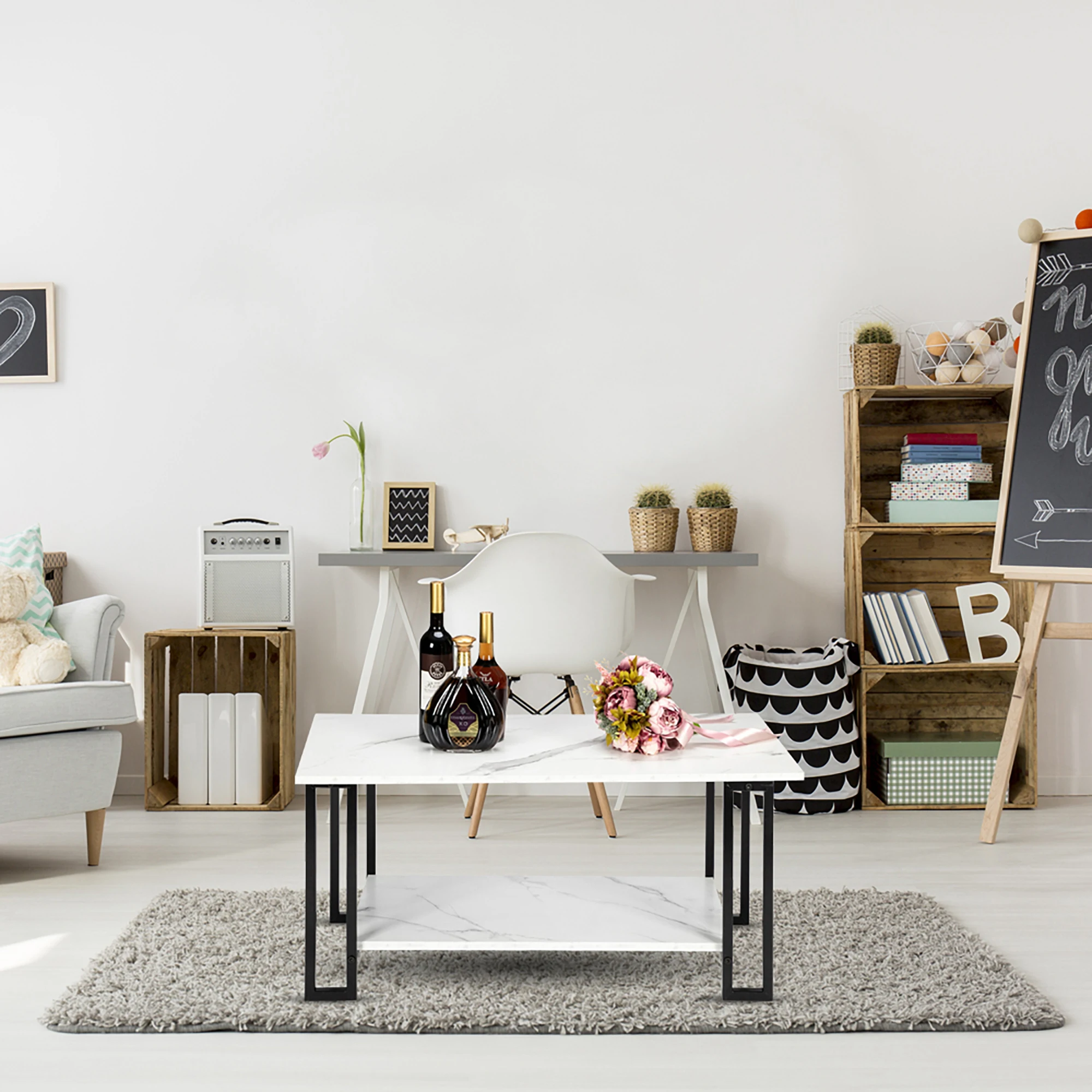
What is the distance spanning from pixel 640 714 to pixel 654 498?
1.70 meters

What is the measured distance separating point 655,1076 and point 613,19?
3.28 meters

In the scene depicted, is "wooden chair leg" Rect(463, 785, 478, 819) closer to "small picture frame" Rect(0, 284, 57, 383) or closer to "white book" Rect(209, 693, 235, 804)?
"white book" Rect(209, 693, 235, 804)

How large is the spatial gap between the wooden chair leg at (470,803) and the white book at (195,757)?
2.62ft

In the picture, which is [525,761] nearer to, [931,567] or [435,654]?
[435,654]

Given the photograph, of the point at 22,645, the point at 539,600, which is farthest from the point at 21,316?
the point at 539,600

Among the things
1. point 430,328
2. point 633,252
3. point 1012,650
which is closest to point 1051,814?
point 1012,650

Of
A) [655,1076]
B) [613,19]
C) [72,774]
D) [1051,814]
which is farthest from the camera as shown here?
[613,19]

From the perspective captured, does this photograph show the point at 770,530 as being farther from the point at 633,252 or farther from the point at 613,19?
the point at 613,19

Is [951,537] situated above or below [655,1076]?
above

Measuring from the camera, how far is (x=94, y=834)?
9.34 feet

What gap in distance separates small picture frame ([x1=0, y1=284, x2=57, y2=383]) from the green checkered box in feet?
9.81

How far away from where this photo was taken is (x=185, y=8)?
12.4 ft

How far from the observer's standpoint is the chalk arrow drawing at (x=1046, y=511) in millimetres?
3018

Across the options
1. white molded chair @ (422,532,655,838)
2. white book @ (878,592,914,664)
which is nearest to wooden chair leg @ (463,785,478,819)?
white molded chair @ (422,532,655,838)
